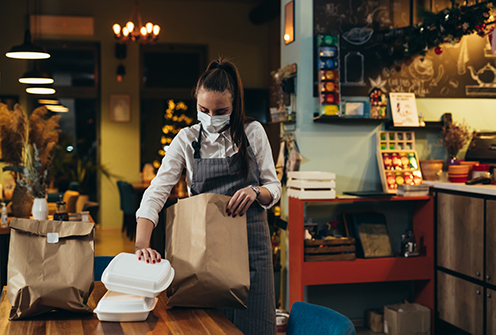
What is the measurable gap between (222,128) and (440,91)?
298 cm

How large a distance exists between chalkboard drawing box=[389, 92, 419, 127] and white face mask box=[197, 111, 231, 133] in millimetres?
2563

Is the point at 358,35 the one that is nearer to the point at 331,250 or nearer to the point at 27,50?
the point at 331,250

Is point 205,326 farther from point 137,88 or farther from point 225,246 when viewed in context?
point 137,88

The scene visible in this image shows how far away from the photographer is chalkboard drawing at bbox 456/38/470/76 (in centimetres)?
414

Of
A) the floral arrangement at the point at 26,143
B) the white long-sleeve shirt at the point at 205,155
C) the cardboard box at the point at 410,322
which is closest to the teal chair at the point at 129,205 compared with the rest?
the floral arrangement at the point at 26,143

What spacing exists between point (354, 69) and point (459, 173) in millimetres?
1124

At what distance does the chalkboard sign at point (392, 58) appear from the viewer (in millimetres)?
3908

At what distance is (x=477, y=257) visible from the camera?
10.9ft

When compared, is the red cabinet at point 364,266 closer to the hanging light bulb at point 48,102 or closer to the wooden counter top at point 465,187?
the wooden counter top at point 465,187

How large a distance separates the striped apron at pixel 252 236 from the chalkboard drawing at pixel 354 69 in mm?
2421

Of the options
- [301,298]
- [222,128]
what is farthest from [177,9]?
[222,128]

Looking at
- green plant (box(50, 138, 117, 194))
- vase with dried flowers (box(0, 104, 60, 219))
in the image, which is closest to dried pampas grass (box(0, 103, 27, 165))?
vase with dried flowers (box(0, 104, 60, 219))

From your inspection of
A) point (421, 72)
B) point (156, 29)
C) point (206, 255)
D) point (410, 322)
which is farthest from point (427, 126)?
point (156, 29)

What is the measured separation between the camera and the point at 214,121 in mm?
1677
